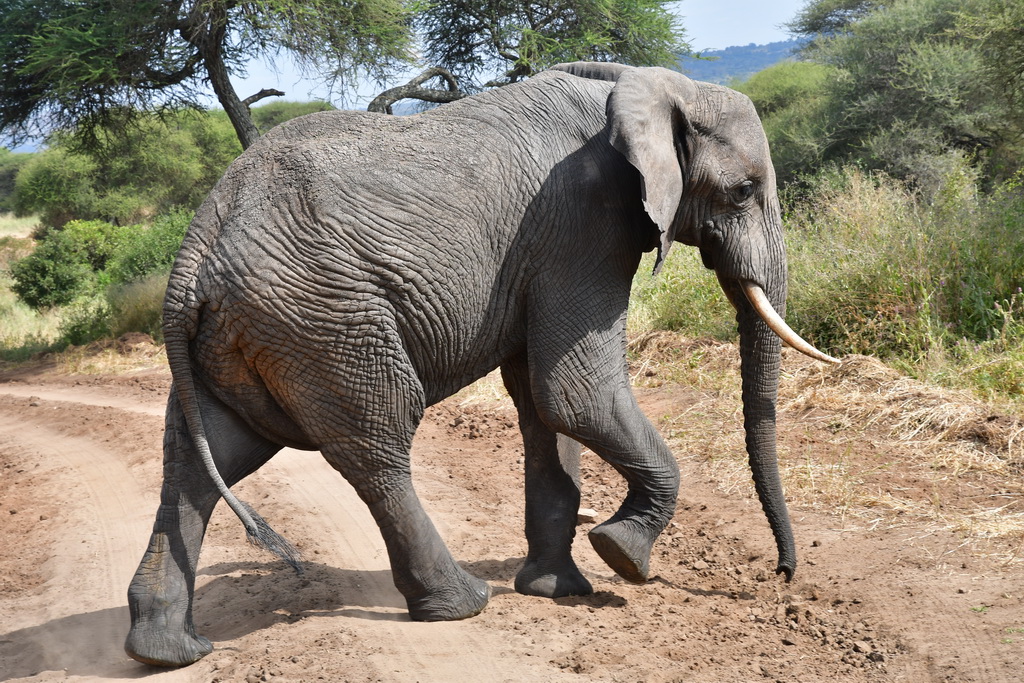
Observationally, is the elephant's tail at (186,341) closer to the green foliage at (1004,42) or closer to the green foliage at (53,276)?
the green foliage at (1004,42)

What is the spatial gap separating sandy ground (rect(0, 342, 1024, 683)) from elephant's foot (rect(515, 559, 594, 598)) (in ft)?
0.23

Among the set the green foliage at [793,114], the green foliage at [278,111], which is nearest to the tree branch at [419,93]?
the green foliage at [793,114]

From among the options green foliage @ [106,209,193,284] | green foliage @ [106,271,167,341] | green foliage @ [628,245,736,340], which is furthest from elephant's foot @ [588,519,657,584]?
green foliage @ [106,209,193,284]

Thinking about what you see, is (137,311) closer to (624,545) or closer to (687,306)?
(687,306)

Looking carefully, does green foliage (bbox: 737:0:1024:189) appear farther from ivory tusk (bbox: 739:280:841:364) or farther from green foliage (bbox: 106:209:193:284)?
ivory tusk (bbox: 739:280:841:364)

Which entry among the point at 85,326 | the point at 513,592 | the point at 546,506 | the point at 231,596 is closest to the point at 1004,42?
the point at 546,506

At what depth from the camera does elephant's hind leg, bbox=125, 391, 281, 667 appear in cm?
399

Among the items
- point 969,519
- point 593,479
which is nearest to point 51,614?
point 593,479

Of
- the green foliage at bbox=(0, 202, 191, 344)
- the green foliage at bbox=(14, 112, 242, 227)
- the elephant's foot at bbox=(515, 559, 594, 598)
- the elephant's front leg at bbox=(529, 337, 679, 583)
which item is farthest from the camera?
the green foliage at bbox=(14, 112, 242, 227)

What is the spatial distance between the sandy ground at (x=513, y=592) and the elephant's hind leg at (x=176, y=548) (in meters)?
0.14

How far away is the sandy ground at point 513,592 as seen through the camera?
3941 millimetres

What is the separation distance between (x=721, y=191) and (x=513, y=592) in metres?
2.27

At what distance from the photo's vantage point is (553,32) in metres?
18.9

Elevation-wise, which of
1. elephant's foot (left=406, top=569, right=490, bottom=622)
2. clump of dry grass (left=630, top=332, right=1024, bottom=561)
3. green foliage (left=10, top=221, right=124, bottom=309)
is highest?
green foliage (left=10, top=221, right=124, bottom=309)
